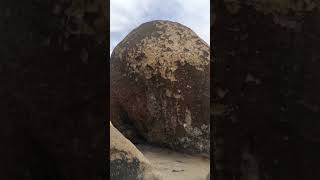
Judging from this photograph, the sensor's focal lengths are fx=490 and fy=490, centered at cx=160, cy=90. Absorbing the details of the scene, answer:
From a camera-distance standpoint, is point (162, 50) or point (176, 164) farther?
point (162, 50)

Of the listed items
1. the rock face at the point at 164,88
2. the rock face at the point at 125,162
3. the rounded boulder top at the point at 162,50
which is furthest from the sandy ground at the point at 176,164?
the rounded boulder top at the point at 162,50

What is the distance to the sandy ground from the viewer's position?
26.6 ft

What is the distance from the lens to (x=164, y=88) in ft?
32.7
